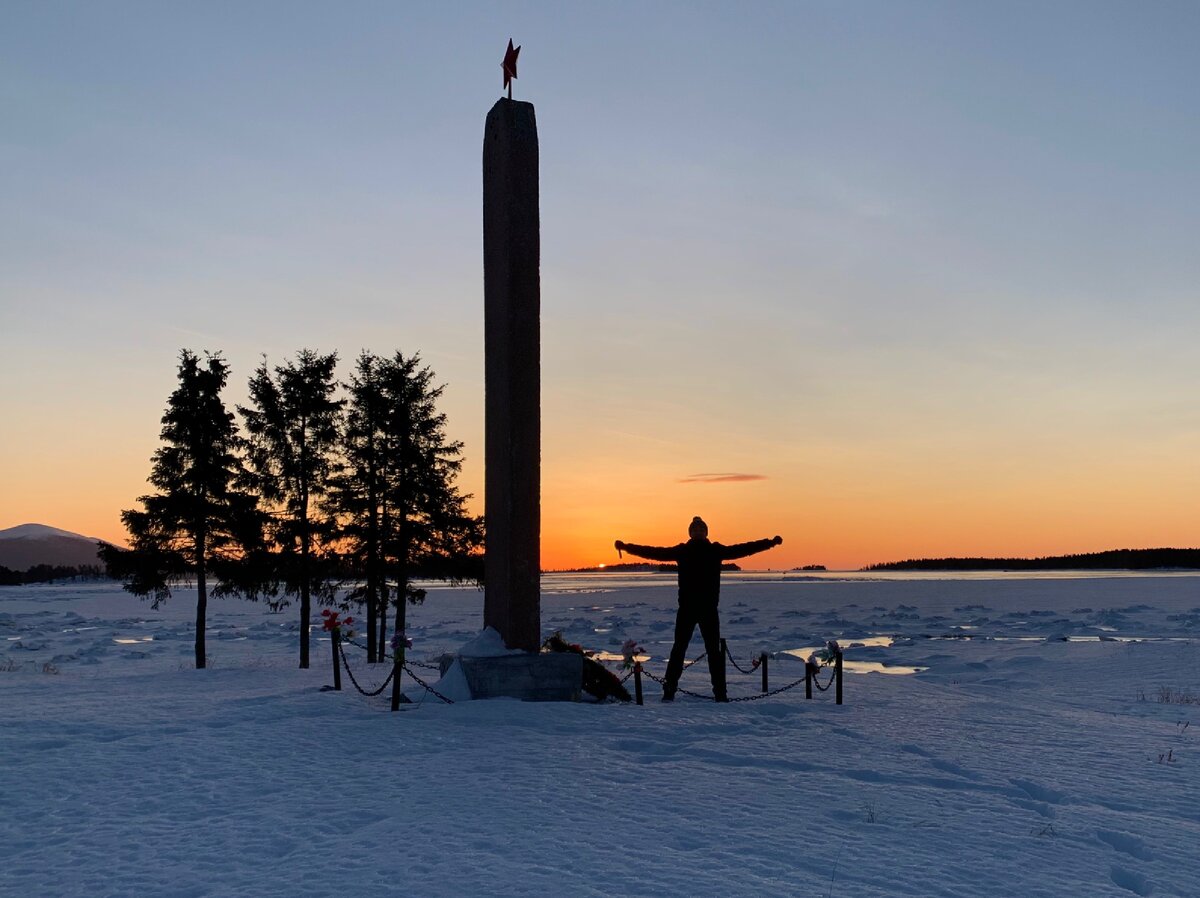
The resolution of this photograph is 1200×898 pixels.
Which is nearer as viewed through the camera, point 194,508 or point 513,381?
point 513,381

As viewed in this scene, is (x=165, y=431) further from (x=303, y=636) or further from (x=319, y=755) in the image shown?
(x=319, y=755)

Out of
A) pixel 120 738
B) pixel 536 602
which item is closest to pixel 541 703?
pixel 536 602

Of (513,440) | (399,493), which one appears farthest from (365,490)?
(513,440)

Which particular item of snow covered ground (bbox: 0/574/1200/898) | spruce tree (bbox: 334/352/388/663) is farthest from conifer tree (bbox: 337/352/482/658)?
snow covered ground (bbox: 0/574/1200/898)

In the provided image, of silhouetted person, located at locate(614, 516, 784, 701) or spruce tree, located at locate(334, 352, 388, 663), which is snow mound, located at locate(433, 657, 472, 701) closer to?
silhouetted person, located at locate(614, 516, 784, 701)

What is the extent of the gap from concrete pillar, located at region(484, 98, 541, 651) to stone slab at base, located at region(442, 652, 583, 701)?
0.39 metres

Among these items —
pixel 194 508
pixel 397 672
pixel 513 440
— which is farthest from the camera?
pixel 194 508

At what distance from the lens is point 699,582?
41.3 feet

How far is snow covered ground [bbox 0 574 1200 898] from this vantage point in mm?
5277

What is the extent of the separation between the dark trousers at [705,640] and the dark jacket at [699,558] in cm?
12

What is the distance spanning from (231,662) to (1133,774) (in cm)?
2311

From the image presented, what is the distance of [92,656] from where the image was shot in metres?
26.0

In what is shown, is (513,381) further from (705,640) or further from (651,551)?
(705,640)

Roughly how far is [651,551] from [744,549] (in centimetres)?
132
